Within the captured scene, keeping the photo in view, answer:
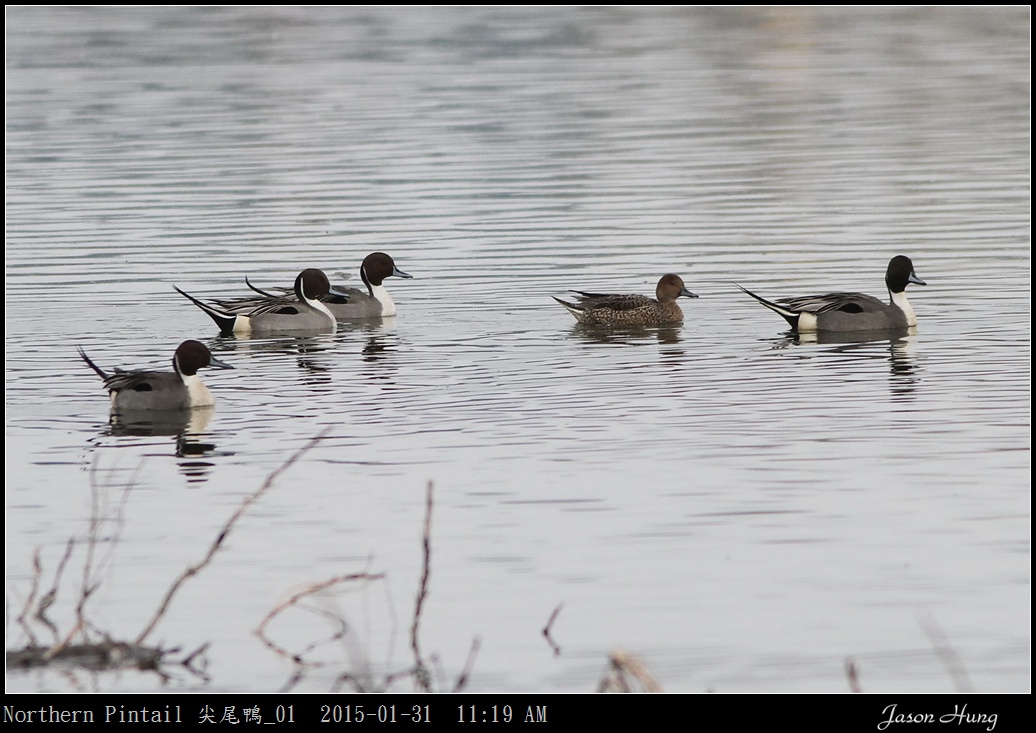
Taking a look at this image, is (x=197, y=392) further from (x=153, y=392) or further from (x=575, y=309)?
(x=575, y=309)

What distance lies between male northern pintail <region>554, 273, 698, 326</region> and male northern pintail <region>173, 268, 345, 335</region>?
2.30 m

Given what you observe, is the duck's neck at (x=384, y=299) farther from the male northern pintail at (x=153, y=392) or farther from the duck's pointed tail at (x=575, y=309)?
the male northern pintail at (x=153, y=392)

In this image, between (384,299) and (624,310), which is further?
(384,299)

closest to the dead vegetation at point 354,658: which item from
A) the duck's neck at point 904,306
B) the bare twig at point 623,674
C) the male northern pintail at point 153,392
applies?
the bare twig at point 623,674

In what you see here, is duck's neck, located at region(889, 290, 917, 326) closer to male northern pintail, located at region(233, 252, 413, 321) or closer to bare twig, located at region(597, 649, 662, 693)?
male northern pintail, located at region(233, 252, 413, 321)

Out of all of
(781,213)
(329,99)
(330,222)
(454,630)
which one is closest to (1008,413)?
(454,630)

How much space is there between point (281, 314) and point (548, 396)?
4365mm

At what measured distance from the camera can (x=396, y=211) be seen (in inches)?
989

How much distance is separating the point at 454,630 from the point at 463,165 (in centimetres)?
2096

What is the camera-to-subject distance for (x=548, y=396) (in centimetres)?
1393

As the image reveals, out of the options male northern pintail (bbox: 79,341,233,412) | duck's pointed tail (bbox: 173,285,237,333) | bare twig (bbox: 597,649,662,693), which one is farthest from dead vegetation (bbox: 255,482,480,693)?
duck's pointed tail (bbox: 173,285,237,333)
